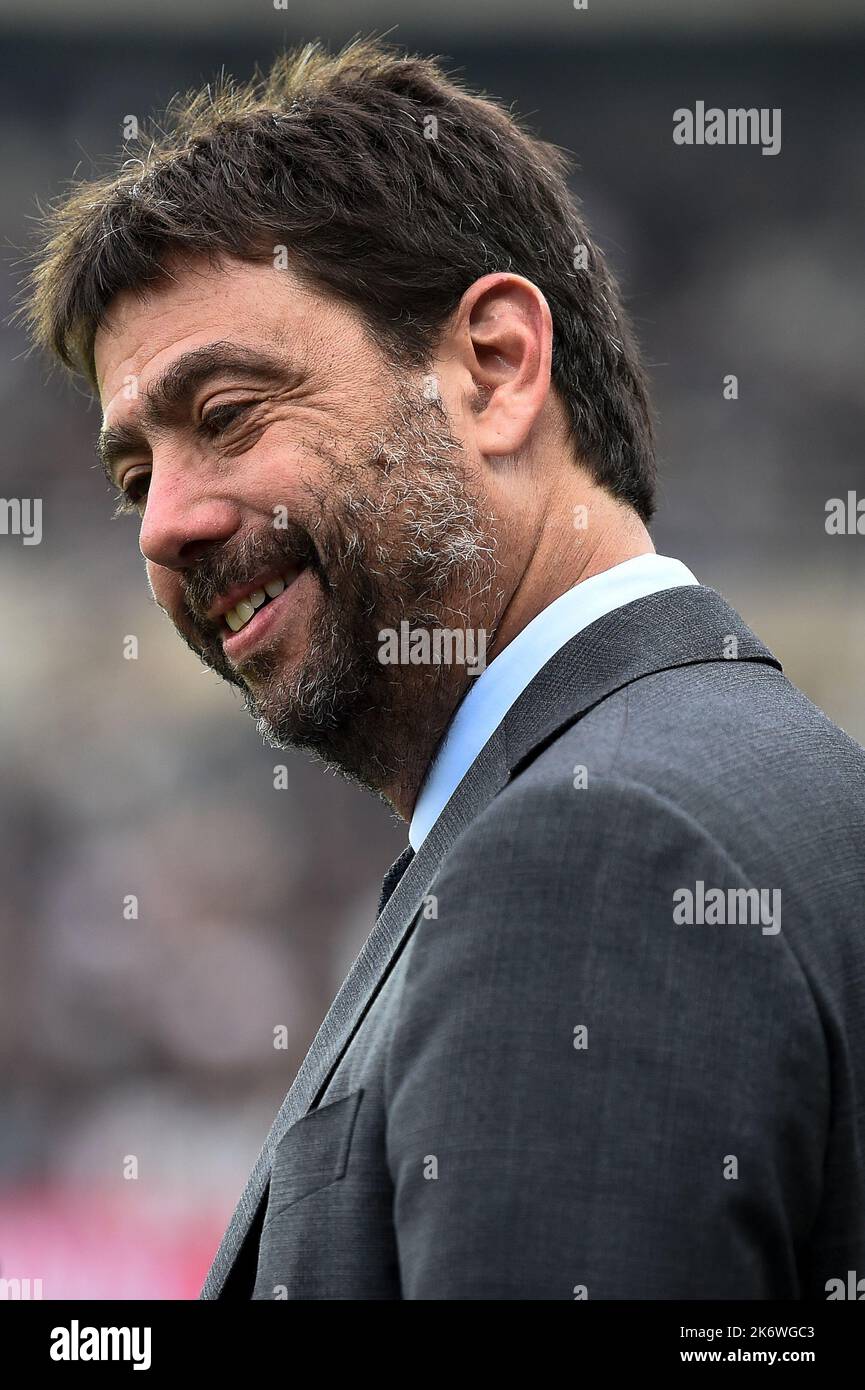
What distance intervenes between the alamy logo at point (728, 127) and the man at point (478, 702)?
15.5 feet

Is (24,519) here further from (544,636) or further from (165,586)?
(544,636)

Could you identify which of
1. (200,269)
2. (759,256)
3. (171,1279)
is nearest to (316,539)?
(200,269)

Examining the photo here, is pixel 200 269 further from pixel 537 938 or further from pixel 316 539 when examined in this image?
pixel 537 938

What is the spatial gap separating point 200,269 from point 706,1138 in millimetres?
1059

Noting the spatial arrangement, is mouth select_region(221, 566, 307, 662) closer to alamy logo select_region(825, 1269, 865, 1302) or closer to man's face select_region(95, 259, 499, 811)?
man's face select_region(95, 259, 499, 811)

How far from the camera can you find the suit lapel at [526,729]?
4.14 feet

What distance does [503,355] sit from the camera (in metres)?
1.62

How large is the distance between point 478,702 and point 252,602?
29 centimetres

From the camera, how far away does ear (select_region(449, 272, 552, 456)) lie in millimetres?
1568

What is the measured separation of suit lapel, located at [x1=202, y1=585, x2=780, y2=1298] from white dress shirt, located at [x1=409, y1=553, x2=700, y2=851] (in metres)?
0.04

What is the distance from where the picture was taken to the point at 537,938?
993mm
